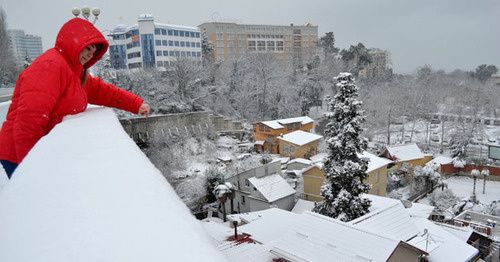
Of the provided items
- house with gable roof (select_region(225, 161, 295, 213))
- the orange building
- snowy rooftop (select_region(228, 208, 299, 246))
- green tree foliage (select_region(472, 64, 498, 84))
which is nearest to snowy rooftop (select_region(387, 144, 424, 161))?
the orange building

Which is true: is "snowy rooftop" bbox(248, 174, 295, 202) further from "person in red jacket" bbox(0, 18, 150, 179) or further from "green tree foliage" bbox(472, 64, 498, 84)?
"green tree foliage" bbox(472, 64, 498, 84)

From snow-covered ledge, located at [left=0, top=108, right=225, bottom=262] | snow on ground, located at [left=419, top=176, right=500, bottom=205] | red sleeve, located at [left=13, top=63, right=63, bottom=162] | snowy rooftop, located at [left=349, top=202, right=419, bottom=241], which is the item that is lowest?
snow on ground, located at [left=419, top=176, right=500, bottom=205]

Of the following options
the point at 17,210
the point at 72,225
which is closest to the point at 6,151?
the point at 17,210

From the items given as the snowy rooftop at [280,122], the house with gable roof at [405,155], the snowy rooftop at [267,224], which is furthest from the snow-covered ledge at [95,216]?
the house with gable roof at [405,155]

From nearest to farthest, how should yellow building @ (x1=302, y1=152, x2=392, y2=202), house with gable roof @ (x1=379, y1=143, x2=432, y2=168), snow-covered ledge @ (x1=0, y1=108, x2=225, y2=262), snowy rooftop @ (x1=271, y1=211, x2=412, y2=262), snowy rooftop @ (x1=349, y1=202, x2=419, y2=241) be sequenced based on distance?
snow-covered ledge @ (x1=0, y1=108, x2=225, y2=262) → snowy rooftop @ (x1=271, y1=211, x2=412, y2=262) → snowy rooftop @ (x1=349, y1=202, x2=419, y2=241) → yellow building @ (x1=302, y1=152, x2=392, y2=202) → house with gable roof @ (x1=379, y1=143, x2=432, y2=168)

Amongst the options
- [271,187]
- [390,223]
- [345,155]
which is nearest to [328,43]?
[271,187]

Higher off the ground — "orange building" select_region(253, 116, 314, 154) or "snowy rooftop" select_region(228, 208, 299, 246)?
"orange building" select_region(253, 116, 314, 154)

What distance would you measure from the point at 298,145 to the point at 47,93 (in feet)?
77.9

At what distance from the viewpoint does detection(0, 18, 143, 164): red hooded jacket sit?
58.3 inches

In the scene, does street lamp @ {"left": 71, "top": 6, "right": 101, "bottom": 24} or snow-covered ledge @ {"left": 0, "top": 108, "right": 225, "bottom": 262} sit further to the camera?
street lamp @ {"left": 71, "top": 6, "right": 101, "bottom": 24}

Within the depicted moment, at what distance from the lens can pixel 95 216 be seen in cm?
58

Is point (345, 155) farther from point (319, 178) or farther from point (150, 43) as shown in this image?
point (150, 43)

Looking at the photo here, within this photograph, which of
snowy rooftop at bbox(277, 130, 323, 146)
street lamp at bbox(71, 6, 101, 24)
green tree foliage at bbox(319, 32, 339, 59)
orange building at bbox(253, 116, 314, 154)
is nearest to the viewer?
street lamp at bbox(71, 6, 101, 24)

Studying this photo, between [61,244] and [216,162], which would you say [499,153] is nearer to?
[216,162]
